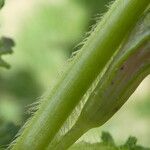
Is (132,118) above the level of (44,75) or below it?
below

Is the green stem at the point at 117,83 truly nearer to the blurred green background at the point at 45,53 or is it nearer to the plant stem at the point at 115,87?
the plant stem at the point at 115,87

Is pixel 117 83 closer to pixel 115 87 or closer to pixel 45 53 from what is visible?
pixel 115 87

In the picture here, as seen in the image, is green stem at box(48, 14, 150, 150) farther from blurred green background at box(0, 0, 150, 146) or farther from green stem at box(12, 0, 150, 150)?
blurred green background at box(0, 0, 150, 146)

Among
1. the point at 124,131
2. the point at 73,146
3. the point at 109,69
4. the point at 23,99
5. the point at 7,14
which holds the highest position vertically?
the point at 7,14

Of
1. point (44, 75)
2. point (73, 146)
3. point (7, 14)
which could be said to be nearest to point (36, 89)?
point (44, 75)

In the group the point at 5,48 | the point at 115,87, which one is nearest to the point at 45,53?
the point at 5,48

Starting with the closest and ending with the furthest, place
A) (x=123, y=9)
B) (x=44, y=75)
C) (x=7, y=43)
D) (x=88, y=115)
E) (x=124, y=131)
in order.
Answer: (x=123, y=9)
(x=88, y=115)
(x=7, y=43)
(x=124, y=131)
(x=44, y=75)

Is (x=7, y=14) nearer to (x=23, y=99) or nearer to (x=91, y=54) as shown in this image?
(x=23, y=99)
